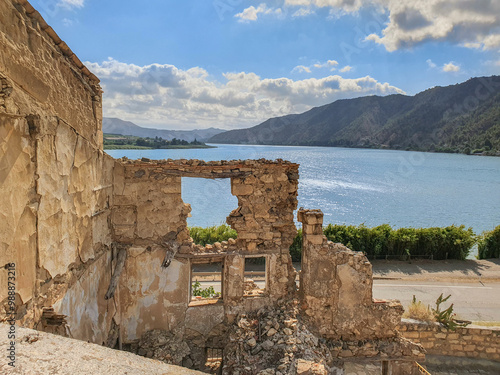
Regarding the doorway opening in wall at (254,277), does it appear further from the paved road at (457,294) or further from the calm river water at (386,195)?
the calm river water at (386,195)

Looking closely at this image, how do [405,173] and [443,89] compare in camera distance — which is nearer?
[405,173]

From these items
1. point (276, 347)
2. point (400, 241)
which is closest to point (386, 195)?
point (400, 241)

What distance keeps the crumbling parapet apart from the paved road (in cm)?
572

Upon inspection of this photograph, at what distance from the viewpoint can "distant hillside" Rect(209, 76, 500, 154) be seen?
79000mm

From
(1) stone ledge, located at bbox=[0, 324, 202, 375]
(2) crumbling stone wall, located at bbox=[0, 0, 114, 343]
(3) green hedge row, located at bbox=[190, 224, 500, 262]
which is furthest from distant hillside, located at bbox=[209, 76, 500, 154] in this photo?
(1) stone ledge, located at bbox=[0, 324, 202, 375]

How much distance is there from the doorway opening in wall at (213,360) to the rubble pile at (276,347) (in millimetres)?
1392

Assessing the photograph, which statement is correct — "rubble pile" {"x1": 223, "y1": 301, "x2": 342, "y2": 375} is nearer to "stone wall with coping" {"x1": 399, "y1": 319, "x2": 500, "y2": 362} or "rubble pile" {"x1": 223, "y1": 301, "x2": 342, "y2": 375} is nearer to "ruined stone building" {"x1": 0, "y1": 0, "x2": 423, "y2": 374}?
"ruined stone building" {"x1": 0, "y1": 0, "x2": 423, "y2": 374}

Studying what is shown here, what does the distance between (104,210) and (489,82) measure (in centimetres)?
12037

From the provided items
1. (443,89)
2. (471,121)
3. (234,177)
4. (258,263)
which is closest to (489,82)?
(443,89)

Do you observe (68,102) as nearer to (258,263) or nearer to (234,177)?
(234,177)

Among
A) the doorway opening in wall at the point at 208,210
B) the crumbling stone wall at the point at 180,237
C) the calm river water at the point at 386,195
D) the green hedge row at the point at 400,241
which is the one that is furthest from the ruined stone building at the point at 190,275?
the calm river water at the point at 386,195

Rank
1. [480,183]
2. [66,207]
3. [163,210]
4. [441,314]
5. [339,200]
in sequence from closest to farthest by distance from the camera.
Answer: [66,207]
[163,210]
[441,314]
[339,200]
[480,183]

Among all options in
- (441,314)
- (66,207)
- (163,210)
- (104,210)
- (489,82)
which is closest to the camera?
(66,207)

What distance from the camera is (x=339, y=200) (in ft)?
124
